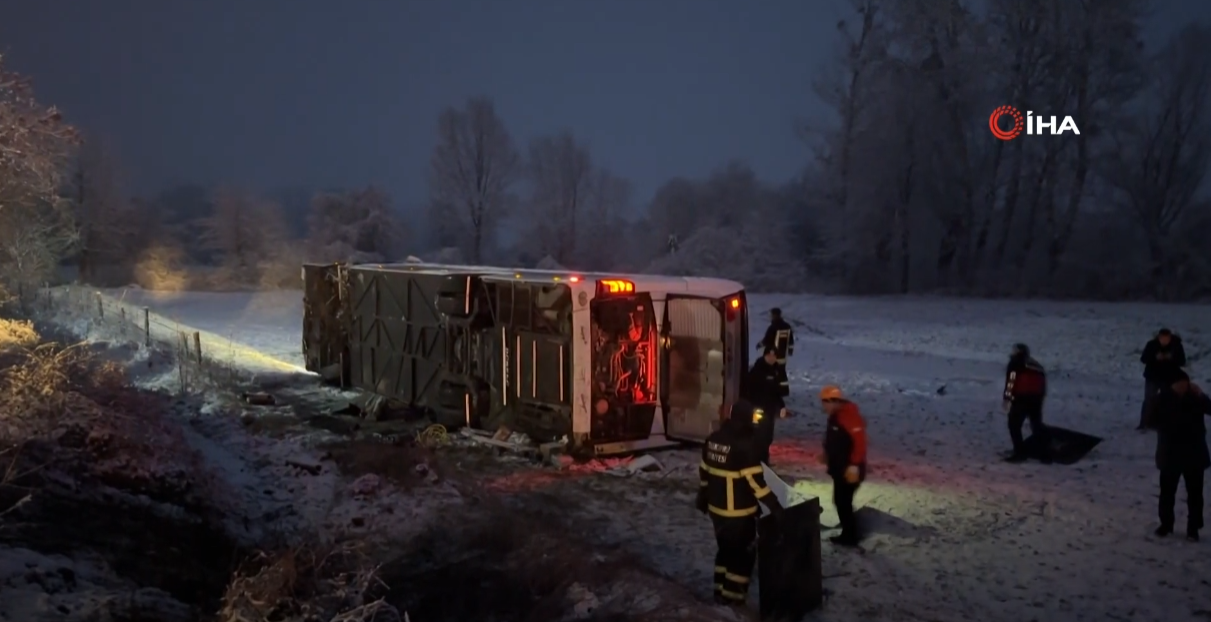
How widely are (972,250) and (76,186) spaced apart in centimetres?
5463

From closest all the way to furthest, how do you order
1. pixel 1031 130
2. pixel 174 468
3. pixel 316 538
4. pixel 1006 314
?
pixel 316 538, pixel 174 468, pixel 1006 314, pixel 1031 130

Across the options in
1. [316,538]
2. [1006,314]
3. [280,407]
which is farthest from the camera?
[1006,314]

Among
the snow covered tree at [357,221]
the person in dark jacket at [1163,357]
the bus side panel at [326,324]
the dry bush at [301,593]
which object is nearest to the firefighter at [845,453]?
the dry bush at [301,593]

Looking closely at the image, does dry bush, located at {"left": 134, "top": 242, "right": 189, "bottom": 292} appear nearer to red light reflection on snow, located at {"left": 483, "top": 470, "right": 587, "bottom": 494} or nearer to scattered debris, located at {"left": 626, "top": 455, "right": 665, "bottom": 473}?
red light reflection on snow, located at {"left": 483, "top": 470, "right": 587, "bottom": 494}

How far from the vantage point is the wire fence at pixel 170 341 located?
1653 centimetres

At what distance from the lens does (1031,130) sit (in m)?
35.6

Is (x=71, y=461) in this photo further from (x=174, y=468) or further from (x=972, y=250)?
(x=972, y=250)

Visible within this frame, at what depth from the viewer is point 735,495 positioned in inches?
251

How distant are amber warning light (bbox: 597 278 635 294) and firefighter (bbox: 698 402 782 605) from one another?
15.2ft

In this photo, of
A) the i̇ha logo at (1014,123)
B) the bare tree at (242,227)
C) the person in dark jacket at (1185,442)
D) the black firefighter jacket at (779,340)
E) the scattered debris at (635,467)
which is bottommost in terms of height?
the scattered debris at (635,467)

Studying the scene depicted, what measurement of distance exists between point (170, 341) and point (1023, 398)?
18.1 metres

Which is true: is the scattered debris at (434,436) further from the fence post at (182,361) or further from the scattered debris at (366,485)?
the fence post at (182,361)

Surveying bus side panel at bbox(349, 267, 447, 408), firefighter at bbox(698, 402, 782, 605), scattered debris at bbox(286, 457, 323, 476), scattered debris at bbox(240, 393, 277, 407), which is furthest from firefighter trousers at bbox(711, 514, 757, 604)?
scattered debris at bbox(240, 393, 277, 407)

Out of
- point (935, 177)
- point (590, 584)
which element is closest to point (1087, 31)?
point (935, 177)
